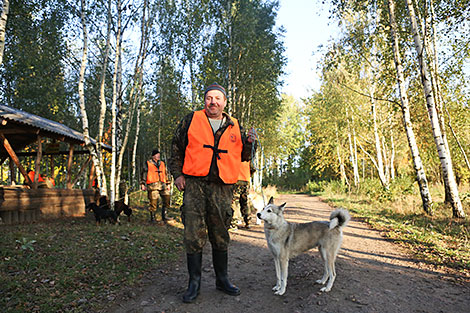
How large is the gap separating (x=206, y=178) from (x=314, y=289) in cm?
224

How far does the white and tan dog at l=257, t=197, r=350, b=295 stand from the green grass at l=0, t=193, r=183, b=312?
2.44 meters

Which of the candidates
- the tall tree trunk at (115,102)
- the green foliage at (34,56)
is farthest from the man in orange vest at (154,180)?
the green foliage at (34,56)

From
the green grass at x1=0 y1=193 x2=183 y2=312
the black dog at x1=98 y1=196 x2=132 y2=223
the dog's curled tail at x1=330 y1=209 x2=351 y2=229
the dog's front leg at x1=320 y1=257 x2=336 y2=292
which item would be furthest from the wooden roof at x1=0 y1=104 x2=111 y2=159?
the dog's front leg at x1=320 y1=257 x2=336 y2=292

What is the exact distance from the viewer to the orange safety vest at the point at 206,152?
3.87m

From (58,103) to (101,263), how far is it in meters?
17.6

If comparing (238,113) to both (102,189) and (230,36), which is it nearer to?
(230,36)

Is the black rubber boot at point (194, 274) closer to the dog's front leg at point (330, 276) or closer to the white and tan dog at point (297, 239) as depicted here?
the white and tan dog at point (297, 239)

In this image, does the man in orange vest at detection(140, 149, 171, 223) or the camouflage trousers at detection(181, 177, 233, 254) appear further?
the man in orange vest at detection(140, 149, 171, 223)

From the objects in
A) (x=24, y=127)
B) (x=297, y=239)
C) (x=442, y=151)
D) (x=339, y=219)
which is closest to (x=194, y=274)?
(x=297, y=239)

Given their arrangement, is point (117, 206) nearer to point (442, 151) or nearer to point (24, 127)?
point (24, 127)

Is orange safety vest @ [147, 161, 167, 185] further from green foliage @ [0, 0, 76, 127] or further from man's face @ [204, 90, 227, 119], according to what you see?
man's face @ [204, 90, 227, 119]

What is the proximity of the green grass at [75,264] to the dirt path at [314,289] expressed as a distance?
467 millimetres

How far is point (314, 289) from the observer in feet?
13.5

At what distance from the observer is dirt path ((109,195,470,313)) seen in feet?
12.0
